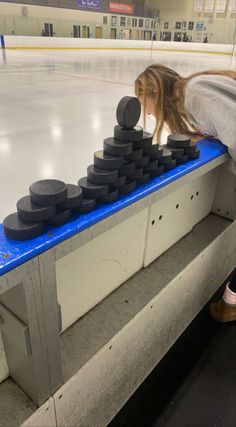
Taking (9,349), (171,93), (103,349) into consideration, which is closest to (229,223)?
(171,93)

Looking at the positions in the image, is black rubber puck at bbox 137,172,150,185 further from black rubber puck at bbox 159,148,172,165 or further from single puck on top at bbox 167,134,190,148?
single puck on top at bbox 167,134,190,148

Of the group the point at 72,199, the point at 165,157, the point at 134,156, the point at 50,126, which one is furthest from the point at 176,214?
the point at 50,126

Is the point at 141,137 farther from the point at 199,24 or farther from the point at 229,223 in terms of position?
the point at 199,24

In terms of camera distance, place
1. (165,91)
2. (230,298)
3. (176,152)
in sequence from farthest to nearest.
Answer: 1. (230,298)
2. (165,91)
3. (176,152)

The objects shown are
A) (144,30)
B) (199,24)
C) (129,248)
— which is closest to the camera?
(129,248)

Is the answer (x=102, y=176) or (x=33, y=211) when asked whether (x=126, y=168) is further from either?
(x=33, y=211)

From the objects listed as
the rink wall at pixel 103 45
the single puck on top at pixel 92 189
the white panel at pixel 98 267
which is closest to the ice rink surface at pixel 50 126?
the white panel at pixel 98 267

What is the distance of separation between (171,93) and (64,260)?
0.66 metres

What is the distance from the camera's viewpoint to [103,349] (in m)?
0.71

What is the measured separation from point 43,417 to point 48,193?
46cm

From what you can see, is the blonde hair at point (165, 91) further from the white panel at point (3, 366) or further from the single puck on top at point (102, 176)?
the white panel at point (3, 366)

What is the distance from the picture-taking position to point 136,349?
2.85 feet

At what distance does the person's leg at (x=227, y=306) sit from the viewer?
1150mm

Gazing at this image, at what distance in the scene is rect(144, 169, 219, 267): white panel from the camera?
96 centimetres
